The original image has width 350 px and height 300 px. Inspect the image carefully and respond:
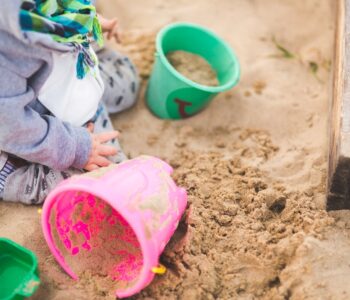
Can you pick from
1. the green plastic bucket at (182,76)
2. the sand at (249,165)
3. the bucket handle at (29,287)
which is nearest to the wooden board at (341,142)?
the sand at (249,165)

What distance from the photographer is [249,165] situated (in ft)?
6.07

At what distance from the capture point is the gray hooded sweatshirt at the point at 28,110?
53.4 inches

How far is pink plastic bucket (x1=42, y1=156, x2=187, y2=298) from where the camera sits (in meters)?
1.34

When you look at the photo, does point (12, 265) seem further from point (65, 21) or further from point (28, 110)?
point (65, 21)

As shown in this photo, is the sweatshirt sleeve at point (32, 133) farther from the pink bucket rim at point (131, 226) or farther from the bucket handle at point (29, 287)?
the bucket handle at point (29, 287)


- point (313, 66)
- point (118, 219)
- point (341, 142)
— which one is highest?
point (341, 142)

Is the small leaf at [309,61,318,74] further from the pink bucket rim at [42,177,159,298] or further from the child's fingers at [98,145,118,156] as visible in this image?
the pink bucket rim at [42,177,159,298]

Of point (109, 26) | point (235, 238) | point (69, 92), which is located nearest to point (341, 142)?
point (235, 238)

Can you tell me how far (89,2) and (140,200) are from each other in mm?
624

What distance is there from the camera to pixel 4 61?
1.38 m

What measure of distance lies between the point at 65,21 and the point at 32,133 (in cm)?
32

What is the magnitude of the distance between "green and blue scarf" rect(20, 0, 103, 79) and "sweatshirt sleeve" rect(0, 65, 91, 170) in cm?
15

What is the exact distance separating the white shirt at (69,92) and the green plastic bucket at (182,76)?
12.9 inches

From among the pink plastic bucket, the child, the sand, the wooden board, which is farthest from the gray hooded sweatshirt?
the wooden board
